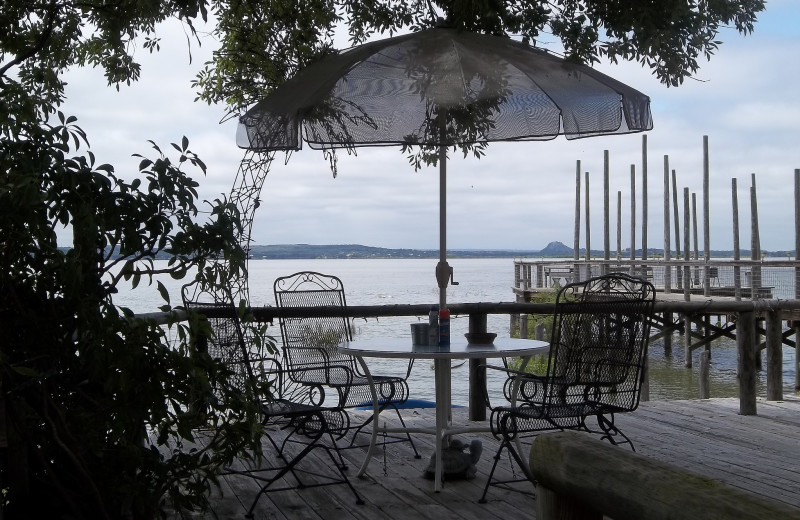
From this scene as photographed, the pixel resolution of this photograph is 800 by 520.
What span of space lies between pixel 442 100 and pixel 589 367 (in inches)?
55.3

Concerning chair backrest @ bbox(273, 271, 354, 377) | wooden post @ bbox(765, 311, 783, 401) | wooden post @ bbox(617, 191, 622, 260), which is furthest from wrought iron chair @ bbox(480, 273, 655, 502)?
wooden post @ bbox(617, 191, 622, 260)

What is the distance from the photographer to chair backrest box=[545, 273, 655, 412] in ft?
13.4

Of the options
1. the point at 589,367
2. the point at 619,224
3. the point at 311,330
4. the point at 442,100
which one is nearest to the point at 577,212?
the point at 619,224

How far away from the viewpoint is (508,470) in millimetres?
4590

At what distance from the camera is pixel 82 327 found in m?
2.64

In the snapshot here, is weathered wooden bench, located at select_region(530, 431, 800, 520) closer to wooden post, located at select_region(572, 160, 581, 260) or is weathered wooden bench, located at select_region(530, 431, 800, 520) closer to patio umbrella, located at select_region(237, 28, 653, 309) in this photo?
patio umbrella, located at select_region(237, 28, 653, 309)

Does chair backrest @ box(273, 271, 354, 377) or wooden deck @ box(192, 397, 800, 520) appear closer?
wooden deck @ box(192, 397, 800, 520)

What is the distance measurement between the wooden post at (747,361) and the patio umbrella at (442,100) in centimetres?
255

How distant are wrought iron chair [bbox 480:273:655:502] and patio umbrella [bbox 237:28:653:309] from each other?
2.06ft

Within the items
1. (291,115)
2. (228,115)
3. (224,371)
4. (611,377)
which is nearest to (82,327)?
(224,371)

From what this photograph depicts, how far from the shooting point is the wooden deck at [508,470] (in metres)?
3.86

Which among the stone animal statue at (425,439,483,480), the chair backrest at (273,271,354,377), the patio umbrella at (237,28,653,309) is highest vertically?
the patio umbrella at (237,28,653,309)

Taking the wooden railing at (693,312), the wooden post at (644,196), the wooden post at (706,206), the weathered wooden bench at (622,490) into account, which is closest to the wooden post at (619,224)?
the wooden post at (644,196)

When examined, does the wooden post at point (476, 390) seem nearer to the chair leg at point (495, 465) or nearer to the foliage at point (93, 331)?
the chair leg at point (495, 465)
